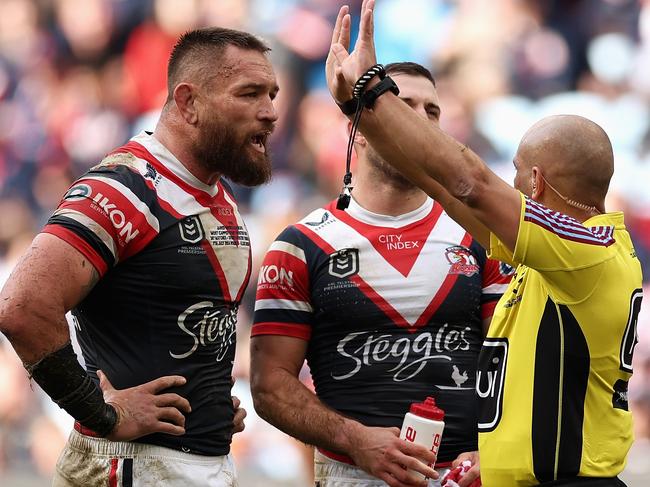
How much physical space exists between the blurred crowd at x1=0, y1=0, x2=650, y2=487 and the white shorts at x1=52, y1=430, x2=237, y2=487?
4.78 m

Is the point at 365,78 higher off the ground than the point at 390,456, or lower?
higher

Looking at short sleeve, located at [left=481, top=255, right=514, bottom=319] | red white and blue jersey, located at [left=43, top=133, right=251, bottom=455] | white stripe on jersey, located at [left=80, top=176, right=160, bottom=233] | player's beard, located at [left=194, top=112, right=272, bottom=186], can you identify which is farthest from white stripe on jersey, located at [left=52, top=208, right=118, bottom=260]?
short sleeve, located at [left=481, top=255, right=514, bottom=319]

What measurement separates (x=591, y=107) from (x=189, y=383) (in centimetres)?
607

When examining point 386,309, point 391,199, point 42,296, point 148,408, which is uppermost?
point 391,199

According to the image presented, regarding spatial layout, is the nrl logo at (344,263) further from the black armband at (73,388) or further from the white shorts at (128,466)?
the black armband at (73,388)

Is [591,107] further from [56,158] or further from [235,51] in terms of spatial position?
[235,51]

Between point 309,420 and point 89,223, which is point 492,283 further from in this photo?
point 89,223

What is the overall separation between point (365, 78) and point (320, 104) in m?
6.20

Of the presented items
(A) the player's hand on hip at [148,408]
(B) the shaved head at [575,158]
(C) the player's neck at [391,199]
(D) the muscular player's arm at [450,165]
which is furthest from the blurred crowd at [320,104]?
(D) the muscular player's arm at [450,165]

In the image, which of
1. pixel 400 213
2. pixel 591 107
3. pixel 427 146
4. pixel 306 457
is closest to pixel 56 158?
pixel 306 457

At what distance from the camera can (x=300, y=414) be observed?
4.25 m

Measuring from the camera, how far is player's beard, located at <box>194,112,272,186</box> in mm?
3986

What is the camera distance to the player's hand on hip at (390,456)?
3775mm

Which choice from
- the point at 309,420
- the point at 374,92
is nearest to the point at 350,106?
the point at 374,92
